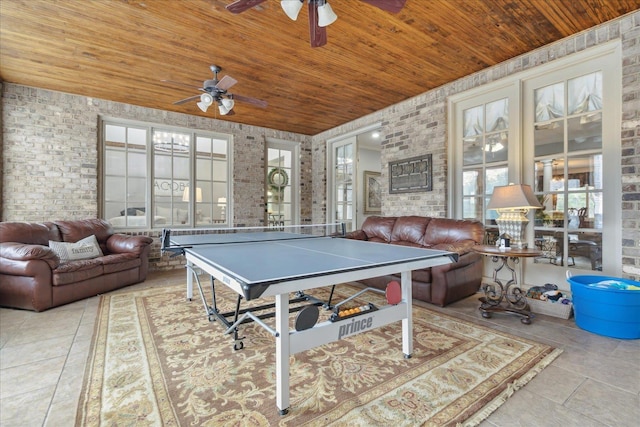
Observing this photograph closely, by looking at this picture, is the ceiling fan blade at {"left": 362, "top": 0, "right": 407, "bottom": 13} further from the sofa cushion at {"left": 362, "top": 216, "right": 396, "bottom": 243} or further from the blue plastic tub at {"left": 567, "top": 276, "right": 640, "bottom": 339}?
the sofa cushion at {"left": 362, "top": 216, "right": 396, "bottom": 243}

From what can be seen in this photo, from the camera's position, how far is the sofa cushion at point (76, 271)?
304 centimetres

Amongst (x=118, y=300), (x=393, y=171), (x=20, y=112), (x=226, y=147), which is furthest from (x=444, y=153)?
(x=20, y=112)

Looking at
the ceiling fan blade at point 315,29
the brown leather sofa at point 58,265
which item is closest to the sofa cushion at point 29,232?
the brown leather sofa at point 58,265

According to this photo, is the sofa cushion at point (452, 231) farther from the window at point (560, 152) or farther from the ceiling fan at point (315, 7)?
the ceiling fan at point (315, 7)

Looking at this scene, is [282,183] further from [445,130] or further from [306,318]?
[306,318]

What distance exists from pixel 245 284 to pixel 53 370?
168 centimetres

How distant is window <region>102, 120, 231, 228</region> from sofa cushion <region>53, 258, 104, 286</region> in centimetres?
162

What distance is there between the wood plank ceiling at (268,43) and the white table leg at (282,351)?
2453mm

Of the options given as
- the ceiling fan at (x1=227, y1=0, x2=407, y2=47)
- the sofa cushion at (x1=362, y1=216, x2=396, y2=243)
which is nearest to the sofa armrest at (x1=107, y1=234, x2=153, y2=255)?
the sofa cushion at (x1=362, y1=216, x2=396, y2=243)

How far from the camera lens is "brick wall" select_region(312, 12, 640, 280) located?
8.59 ft

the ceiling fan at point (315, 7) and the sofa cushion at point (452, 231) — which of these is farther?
the sofa cushion at point (452, 231)

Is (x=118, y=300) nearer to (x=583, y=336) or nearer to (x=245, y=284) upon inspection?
(x=245, y=284)

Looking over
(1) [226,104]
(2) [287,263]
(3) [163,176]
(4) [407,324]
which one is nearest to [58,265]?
(3) [163,176]

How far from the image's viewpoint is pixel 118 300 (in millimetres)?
3236
